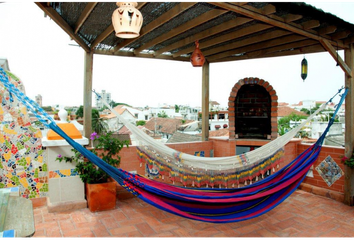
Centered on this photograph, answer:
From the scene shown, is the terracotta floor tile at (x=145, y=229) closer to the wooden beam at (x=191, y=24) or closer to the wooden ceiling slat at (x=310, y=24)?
the wooden beam at (x=191, y=24)

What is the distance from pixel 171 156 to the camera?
258 centimetres

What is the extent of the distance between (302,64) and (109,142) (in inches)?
93.7

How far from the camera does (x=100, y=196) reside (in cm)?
266

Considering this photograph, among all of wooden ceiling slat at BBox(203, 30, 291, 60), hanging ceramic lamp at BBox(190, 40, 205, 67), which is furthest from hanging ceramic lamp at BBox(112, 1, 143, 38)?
wooden ceiling slat at BBox(203, 30, 291, 60)

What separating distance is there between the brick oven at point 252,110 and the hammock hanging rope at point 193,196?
1.51 meters

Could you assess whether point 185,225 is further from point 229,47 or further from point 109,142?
point 229,47

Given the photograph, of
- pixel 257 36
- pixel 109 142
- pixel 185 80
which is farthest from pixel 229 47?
pixel 185 80

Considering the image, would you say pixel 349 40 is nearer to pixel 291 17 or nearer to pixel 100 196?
pixel 291 17

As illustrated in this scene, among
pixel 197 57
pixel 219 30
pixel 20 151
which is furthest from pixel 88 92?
pixel 219 30

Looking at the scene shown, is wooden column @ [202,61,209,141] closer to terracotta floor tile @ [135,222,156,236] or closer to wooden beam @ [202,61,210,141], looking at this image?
wooden beam @ [202,61,210,141]

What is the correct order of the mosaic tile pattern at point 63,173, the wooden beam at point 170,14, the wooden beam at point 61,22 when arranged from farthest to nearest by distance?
the mosaic tile pattern at point 63,173 < the wooden beam at point 61,22 < the wooden beam at point 170,14

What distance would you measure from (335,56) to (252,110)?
1.45m

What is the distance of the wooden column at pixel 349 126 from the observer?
114 inches

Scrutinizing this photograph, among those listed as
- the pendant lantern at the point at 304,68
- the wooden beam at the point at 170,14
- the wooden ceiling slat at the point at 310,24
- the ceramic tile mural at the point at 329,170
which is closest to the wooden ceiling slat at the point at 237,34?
the wooden ceiling slat at the point at 310,24
